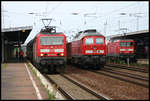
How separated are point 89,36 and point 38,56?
541cm

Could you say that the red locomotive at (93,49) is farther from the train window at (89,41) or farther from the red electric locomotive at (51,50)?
the red electric locomotive at (51,50)

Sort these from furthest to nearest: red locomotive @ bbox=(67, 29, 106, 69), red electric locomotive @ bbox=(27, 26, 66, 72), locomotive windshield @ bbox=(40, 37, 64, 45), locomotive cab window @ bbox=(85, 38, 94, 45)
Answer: locomotive cab window @ bbox=(85, 38, 94, 45)
red locomotive @ bbox=(67, 29, 106, 69)
locomotive windshield @ bbox=(40, 37, 64, 45)
red electric locomotive @ bbox=(27, 26, 66, 72)

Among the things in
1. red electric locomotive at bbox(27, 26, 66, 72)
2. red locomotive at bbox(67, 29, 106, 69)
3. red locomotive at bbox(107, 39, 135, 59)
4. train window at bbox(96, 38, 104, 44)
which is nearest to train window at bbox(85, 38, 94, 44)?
red locomotive at bbox(67, 29, 106, 69)

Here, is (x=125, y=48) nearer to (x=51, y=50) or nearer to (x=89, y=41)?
(x=89, y=41)

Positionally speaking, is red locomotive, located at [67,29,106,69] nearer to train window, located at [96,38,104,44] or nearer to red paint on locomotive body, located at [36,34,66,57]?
train window, located at [96,38,104,44]

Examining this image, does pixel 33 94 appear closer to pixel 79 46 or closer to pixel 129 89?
pixel 129 89

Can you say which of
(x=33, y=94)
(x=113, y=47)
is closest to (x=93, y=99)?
(x=33, y=94)

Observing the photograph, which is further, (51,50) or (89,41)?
(89,41)

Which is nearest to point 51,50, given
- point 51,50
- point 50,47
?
point 51,50

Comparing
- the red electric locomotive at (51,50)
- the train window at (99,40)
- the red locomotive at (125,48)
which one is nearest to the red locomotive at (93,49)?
the train window at (99,40)

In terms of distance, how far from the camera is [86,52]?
21297 mm

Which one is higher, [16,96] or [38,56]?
[38,56]

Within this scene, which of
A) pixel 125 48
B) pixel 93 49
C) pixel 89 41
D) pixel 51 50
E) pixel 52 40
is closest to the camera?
pixel 51 50

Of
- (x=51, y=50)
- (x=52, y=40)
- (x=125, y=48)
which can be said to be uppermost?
(x=52, y=40)
